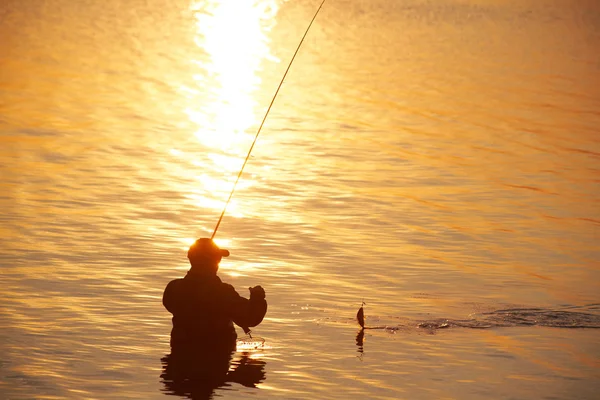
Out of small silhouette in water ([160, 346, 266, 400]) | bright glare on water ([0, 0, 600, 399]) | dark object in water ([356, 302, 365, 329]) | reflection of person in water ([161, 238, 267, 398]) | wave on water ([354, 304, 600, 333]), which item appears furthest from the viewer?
wave on water ([354, 304, 600, 333])

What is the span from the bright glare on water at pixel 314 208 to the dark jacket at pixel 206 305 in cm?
42

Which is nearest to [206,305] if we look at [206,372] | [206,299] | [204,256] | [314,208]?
[206,299]

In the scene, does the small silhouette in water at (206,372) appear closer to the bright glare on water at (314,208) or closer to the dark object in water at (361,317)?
the bright glare on water at (314,208)

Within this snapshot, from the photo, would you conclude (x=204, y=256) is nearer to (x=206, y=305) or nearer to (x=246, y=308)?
(x=206, y=305)

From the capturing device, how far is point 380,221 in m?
18.8

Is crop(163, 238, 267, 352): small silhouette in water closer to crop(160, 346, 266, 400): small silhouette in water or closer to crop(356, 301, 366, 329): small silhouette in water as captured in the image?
crop(160, 346, 266, 400): small silhouette in water

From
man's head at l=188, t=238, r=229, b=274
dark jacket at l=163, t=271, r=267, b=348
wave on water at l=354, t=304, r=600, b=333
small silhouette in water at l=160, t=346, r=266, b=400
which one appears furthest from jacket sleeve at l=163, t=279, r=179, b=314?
wave on water at l=354, t=304, r=600, b=333

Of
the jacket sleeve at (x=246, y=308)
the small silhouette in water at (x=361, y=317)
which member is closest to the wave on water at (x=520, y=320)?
the small silhouette in water at (x=361, y=317)

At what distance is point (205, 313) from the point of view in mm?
11969

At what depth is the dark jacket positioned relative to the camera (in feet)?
39.0

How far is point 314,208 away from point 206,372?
26.5ft

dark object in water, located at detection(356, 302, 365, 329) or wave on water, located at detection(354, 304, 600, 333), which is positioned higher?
wave on water, located at detection(354, 304, 600, 333)

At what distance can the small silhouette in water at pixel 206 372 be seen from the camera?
11055 mm

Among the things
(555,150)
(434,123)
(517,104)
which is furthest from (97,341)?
(517,104)
